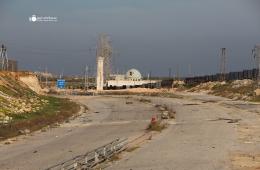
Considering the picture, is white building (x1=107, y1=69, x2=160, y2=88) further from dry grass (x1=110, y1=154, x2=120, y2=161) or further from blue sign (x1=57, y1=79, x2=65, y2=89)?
dry grass (x1=110, y1=154, x2=120, y2=161)

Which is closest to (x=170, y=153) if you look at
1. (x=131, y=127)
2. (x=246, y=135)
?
(x=246, y=135)

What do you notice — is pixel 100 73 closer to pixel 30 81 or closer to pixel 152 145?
pixel 30 81

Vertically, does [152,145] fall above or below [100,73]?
below

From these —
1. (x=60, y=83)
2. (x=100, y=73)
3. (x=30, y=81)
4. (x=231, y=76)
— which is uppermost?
(x=100, y=73)

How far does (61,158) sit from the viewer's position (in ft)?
79.8

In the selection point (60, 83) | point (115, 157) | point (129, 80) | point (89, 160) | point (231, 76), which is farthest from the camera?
point (129, 80)

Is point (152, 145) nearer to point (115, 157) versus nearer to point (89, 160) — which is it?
point (115, 157)

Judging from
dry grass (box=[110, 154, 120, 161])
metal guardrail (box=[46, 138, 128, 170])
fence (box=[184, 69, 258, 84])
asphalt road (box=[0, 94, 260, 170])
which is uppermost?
fence (box=[184, 69, 258, 84])

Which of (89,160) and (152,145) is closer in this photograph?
(89,160)

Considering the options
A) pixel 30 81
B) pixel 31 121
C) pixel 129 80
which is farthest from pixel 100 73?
pixel 31 121

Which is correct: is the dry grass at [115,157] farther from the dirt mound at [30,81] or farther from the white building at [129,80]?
the white building at [129,80]

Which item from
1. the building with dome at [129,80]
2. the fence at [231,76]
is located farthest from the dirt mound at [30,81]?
the building with dome at [129,80]

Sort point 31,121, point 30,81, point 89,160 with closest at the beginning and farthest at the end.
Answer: point 89,160 < point 31,121 < point 30,81

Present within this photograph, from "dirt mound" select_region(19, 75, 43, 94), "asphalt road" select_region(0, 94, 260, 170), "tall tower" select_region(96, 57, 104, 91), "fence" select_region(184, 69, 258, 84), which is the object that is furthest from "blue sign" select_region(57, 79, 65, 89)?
"asphalt road" select_region(0, 94, 260, 170)
